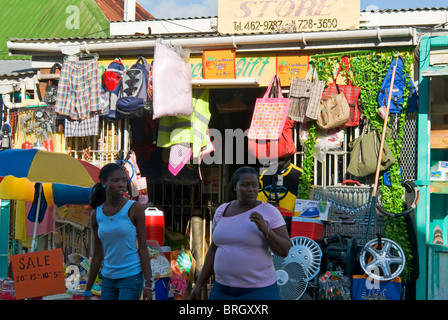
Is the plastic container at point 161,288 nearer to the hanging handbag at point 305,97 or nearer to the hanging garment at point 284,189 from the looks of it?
the hanging garment at point 284,189

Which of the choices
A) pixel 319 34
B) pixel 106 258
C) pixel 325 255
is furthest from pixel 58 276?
pixel 319 34

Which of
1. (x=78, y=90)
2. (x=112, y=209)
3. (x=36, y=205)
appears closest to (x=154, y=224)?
(x=36, y=205)

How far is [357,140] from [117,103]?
3.48m

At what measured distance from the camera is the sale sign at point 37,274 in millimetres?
6953

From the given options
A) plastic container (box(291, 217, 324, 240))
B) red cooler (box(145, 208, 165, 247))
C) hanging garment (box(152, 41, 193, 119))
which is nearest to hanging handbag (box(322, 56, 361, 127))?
plastic container (box(291, 217, 324, 240))

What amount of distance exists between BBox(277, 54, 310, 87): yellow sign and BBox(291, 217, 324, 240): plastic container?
6.32 feet

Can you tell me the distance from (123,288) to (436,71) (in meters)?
4.49

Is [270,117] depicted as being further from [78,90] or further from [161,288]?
[78,90]

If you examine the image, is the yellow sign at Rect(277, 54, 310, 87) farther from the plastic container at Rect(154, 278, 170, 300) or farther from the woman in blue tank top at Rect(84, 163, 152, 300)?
the woman in blue tank top at Rect(84, 163, 152, 300)

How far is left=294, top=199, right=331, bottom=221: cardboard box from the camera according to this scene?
8.05m

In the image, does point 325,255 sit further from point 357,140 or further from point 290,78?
point 290,78

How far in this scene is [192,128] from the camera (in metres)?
8.91

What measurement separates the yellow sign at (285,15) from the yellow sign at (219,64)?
718 millimetres

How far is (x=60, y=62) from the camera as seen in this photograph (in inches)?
383
